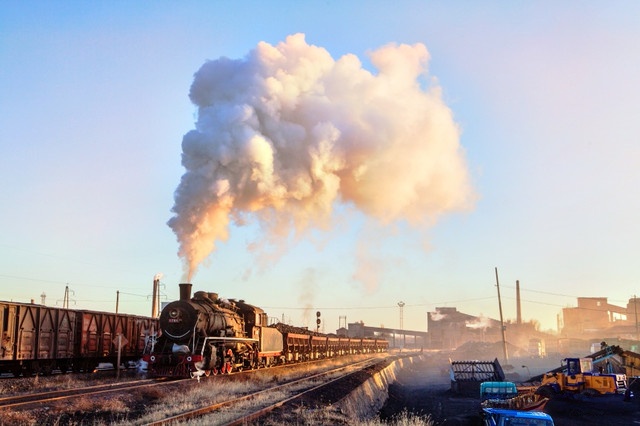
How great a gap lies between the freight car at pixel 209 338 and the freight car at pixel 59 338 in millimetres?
1540

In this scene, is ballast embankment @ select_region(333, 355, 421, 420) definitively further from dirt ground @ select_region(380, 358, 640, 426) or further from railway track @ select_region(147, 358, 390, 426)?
railway track @ select_region(147, 358, 390, 426)

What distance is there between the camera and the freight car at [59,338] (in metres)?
19.8

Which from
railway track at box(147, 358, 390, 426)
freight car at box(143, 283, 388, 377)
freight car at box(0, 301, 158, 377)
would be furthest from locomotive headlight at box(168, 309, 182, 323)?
railway track at box(147, 358, 390, 426)

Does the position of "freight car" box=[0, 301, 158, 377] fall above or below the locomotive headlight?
below

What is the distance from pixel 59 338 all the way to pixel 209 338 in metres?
7.44

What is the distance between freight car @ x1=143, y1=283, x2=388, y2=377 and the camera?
18.9 meters

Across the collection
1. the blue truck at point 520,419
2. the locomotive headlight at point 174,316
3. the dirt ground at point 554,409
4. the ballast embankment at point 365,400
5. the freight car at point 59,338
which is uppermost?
the locomotive headlight at point 174,316

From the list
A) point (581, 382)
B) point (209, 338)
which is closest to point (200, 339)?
point (209, 338)

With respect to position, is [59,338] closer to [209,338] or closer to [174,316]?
[174,316]

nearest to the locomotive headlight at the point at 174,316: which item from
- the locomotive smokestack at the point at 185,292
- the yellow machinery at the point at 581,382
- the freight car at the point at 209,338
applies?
the freight car at the point at 209,338

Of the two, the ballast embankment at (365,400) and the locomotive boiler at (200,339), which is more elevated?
the locomotive boiler at (200,339)

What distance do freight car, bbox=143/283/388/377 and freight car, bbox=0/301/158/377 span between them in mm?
1540

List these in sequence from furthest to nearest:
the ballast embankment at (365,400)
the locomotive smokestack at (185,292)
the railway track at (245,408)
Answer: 1. the locomotive smokestack at (185,292)
2. the ballast embankment at (365,400)
3. the railway track at (245,408)

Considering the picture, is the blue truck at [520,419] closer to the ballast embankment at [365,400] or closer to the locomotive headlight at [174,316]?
the ballast embankment at [365,400]
